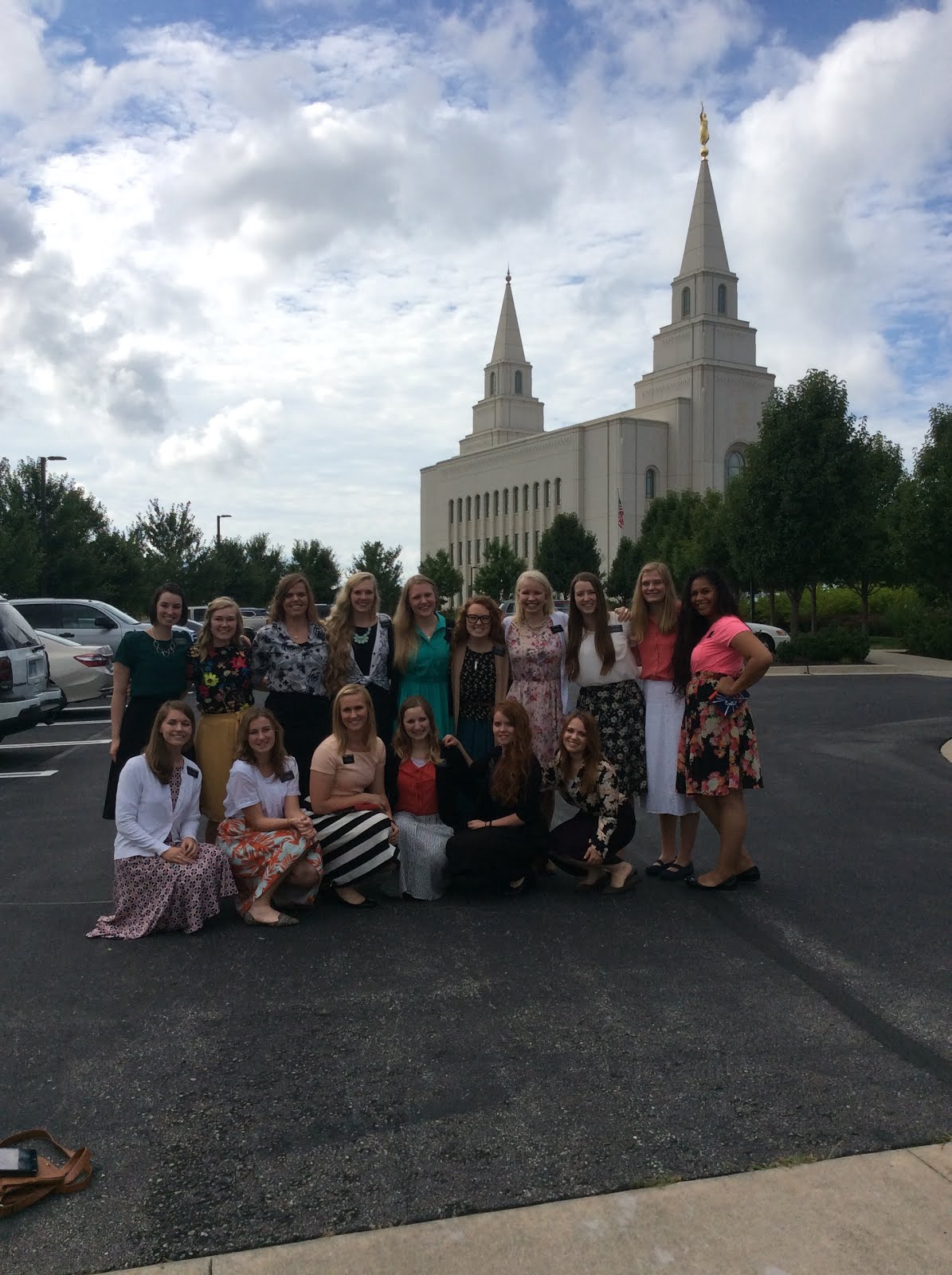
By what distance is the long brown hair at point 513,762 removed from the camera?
6.45 m

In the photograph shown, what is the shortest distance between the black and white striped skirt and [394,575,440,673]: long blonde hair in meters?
1.07

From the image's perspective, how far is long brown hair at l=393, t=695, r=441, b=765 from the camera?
6.60m

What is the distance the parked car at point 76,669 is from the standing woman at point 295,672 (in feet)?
35.2

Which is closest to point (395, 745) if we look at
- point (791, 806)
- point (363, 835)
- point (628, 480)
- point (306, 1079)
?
point (363, 835)

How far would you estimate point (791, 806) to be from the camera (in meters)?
9.52

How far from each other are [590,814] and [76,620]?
14.4 meters

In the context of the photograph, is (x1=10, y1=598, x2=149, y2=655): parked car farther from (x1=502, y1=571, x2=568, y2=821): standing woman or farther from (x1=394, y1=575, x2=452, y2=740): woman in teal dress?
(x1=502, y1=571, x2=568, y2=821): standing woman

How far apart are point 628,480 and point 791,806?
8272cm

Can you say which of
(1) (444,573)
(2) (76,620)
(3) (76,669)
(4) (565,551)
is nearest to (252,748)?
(3) (76,669)

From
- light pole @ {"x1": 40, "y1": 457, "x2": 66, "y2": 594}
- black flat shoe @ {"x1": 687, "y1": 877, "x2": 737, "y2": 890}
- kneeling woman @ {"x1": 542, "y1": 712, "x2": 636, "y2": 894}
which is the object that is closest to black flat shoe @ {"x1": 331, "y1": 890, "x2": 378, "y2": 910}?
kneeling woman @ {"x1": 542, "y1": 712, "x2": 636, "y2": 894}

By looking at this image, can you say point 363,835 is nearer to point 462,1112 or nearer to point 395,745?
point 395,745

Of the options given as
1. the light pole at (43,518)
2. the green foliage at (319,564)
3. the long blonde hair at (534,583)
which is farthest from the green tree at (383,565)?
the long blonde hair at (534,583)

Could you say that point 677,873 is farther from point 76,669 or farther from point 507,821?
point 76,669

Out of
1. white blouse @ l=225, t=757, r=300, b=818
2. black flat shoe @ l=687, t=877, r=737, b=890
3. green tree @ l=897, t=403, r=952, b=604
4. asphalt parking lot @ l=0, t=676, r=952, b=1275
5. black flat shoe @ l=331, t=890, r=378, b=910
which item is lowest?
asphalt parking lot @ l=0, t=676, r=952, b=1275
